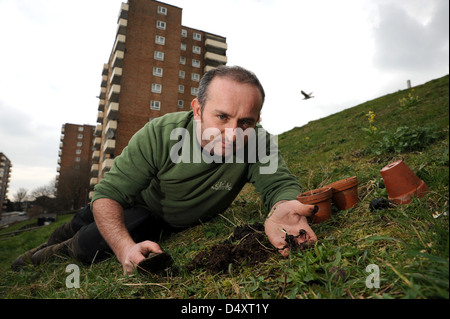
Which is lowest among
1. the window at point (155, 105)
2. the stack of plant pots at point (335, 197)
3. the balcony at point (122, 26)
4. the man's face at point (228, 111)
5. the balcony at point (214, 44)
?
the stack of plant pots at point (335, 197)

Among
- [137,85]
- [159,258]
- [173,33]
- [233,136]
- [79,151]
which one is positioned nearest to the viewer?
[159,258]

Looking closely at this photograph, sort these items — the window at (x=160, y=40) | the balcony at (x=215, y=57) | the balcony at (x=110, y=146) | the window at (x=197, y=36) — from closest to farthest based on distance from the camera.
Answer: the balcony at (x=110, y=146) → the window at (x=160, y=40) → the balcony at (x=215, y=57) → the window at (x=197, y=36)

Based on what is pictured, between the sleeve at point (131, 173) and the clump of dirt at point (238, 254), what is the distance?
1175mm

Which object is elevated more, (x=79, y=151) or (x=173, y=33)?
(x=173, y=33)

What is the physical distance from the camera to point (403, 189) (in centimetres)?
203

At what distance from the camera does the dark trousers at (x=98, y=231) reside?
2.99 metres

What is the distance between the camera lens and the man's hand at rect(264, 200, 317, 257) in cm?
178

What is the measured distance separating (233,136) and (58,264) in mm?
2524

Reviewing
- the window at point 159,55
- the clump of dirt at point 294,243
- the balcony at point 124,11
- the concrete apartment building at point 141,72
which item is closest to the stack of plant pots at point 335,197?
the clump of dirt at point 294,243

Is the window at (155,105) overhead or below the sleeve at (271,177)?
overhead

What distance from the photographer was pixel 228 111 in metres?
2.38

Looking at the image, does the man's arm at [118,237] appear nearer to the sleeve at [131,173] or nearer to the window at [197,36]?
the sleeve at [131,173]
